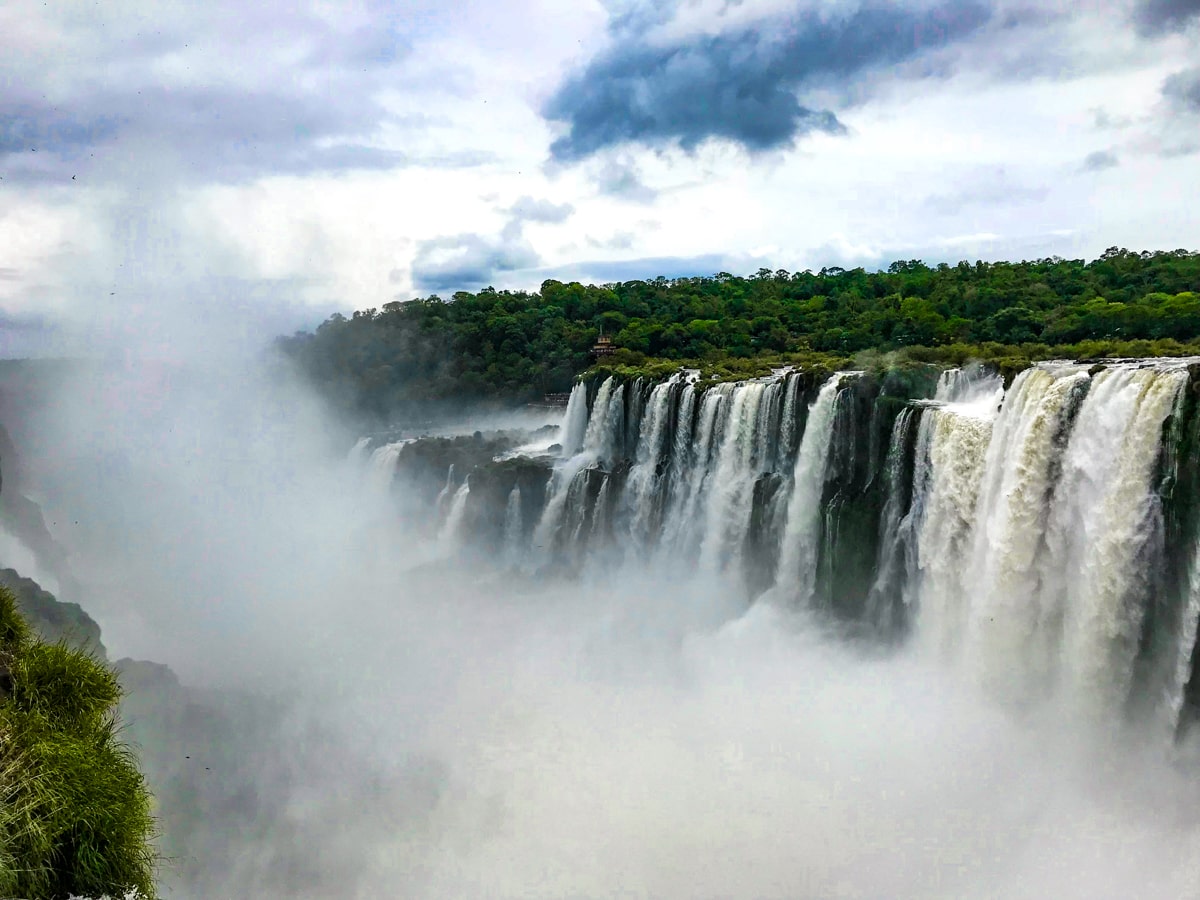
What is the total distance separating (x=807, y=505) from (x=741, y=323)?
28965 mm

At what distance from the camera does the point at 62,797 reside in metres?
6.98

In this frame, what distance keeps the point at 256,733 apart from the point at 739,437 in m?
13.7

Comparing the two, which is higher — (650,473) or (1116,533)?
(1116,533)

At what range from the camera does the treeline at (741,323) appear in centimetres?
3378

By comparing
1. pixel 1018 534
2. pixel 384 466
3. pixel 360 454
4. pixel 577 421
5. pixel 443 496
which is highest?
pixel 577 421

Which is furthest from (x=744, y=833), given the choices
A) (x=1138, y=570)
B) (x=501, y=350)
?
(x=501, y=350)

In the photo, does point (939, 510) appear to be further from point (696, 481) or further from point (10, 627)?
point (10, 627)

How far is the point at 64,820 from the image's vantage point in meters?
6.88

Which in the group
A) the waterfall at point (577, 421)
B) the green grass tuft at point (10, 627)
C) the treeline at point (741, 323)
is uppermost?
the treeline at point (741, 323)

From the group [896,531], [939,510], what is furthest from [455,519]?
[939,510]

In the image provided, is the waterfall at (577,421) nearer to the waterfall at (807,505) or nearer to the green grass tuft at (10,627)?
the waterfall at (807,505)

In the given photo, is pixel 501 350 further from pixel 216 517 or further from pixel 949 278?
pixel 949 278

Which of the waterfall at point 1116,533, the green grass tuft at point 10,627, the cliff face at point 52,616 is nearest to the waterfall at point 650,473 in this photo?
the waterfall at point 1116,533

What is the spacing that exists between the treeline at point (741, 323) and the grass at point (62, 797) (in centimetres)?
2104
